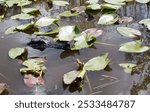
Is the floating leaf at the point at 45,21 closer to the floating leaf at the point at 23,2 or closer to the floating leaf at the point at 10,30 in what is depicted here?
the floating leaf at the point at 10,30

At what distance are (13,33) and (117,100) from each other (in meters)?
0.75

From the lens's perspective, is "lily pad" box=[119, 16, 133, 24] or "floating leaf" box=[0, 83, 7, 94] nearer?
"floating leaf" box=[0, 83, 7, 94]

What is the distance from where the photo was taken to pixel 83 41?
4.98 feet

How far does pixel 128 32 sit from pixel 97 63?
1.03 feet

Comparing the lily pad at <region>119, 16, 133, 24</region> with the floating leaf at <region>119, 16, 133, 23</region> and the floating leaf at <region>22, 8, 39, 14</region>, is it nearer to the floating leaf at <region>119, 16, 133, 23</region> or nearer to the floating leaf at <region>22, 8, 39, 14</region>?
the floating leaf at <region>119, 16, 133, 23</region>

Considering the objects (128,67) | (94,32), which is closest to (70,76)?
(128,67)

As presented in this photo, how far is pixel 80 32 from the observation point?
5.35ft

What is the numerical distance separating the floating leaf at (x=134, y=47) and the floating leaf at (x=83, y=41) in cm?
15

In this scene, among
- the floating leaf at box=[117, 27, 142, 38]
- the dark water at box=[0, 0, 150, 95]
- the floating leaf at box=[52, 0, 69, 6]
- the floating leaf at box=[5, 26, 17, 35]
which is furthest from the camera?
the floating leaf at box=[52, 0, 69, 6]

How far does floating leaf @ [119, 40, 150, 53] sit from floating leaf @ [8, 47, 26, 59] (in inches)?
17.2

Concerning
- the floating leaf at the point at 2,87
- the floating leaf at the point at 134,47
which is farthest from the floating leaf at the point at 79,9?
the floating leaf at the point at 2,87

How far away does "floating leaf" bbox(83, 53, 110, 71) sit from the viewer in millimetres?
1353

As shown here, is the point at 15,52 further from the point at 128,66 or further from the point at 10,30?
the point at 128,66

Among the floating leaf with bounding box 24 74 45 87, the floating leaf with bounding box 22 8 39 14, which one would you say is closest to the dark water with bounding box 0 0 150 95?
the floating leaf with bounding box 24 74 45 87
